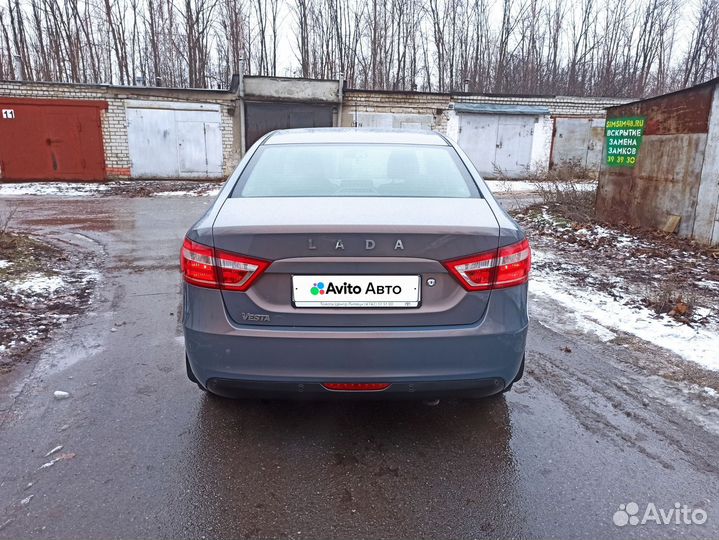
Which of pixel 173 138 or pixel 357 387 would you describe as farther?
pixel 173 138

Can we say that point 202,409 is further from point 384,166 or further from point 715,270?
point 715,270

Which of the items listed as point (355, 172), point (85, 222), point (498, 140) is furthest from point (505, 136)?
point (355, 172)

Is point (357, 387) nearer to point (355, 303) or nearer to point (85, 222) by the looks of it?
point (355, 303)

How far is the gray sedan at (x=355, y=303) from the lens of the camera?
2.05 m

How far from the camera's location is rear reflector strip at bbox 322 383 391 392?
211 cm

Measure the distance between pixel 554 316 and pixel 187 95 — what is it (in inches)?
685

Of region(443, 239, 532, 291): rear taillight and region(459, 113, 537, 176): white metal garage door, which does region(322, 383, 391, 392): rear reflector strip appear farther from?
region(459, 113, 537, 176): white metal garage door

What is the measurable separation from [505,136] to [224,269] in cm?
2043

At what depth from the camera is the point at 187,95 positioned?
18.1 metres

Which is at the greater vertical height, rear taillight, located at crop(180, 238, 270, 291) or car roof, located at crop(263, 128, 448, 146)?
car roof, located at crop(263, 128, 448, 146)

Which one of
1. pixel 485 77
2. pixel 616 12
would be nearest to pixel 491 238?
pixel 485 77

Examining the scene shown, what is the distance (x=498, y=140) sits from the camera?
810 inches

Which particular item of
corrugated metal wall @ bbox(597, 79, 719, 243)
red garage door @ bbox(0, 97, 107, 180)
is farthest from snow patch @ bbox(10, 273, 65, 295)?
red garage door @ bbox(0, 97, 107, 180)

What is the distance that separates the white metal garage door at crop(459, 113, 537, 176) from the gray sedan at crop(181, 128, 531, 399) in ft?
62.6
